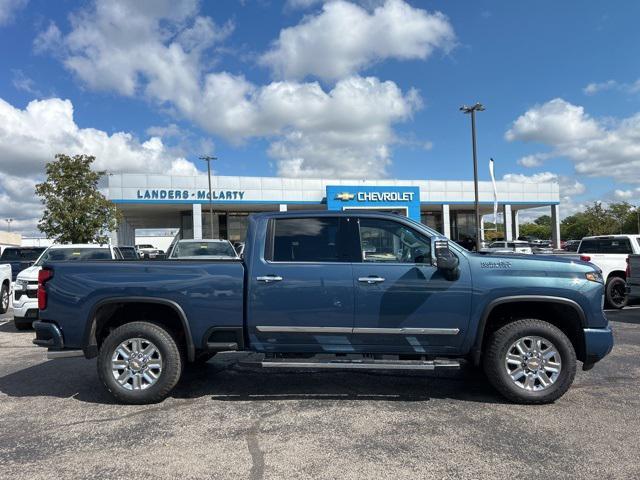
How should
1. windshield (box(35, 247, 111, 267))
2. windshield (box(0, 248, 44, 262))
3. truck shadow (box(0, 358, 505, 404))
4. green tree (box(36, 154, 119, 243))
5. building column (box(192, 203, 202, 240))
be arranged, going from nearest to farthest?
truck shadow (box(0, 358, 505, 404)) → windshield (box(35, 247, 111, 267)) → windshield (box(0, 248, 44, 262)) → green tree (box(36, 154, 119, 243)) → building column (box(192, 203, 202, 240))

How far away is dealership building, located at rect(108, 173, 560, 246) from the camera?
34744 mm

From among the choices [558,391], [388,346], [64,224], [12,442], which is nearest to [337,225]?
[388,346]

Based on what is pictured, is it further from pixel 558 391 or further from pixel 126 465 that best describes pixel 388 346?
pixel 126 465

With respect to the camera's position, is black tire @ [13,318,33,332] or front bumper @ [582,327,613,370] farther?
black tire @ [13,318,33,332]

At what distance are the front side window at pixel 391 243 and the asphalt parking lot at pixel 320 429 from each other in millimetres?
1459

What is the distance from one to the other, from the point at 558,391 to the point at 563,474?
1.56m

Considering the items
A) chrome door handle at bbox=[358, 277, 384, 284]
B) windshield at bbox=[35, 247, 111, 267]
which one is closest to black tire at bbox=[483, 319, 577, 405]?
chrome door handle at bbox=[358, 277, 384, 284]

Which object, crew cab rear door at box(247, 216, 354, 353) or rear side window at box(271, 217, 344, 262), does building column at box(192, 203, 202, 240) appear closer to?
rear side window at box(271, 217, 344, 262)

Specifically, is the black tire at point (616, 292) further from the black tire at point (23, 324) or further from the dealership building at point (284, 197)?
the dealership building at point (284, 197)

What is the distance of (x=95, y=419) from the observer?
4.86 metres

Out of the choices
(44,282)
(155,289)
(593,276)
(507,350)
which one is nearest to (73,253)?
(44,282)

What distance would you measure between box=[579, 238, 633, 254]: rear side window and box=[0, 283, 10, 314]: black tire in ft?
49.4

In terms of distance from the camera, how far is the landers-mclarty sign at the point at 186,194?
1353 inches

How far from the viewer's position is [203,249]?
43.0 feet
